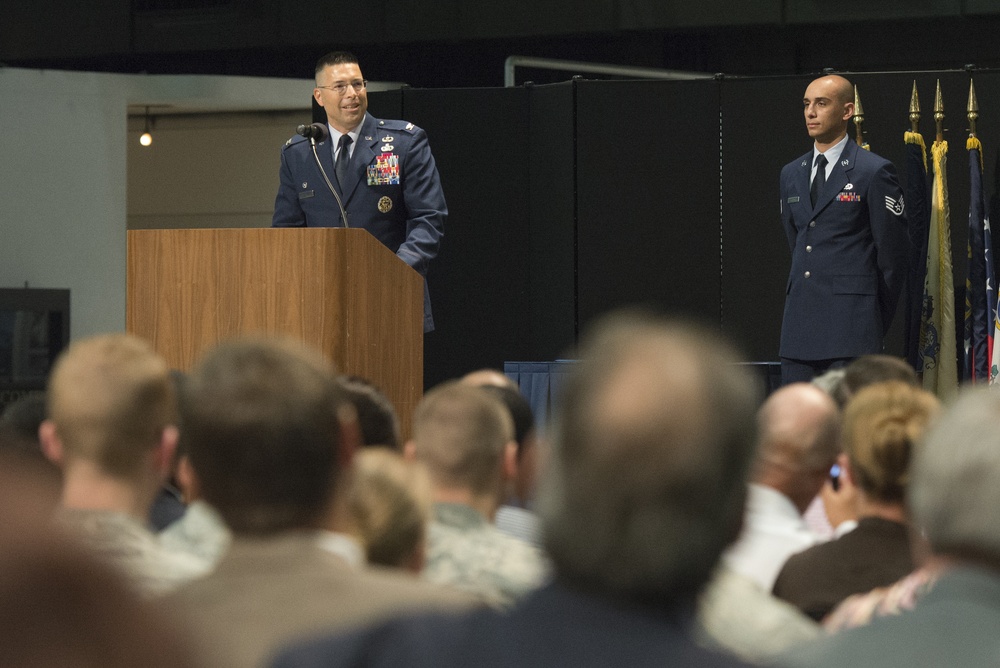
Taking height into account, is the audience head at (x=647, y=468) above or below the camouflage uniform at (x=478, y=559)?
above

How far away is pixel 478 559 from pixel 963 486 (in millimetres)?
770

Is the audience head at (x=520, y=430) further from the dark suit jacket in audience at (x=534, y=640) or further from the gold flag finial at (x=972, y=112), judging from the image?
the gold flag finial at (x=972, y=112)

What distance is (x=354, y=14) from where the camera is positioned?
8602 mm

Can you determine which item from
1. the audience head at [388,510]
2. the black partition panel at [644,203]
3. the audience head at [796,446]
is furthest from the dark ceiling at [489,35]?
the audience head at [388,510]

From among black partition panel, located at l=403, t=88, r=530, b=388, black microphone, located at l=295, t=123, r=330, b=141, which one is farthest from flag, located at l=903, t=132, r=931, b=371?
Answer: black microphone, located at l=295, t=123, r=330, b=141

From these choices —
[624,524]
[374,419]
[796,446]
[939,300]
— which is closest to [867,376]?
[796,446]

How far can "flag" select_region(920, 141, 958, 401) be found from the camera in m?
5.73

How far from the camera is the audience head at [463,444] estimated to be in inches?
78.4

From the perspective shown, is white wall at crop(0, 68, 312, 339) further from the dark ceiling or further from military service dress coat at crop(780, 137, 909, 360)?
military service dress coat at crop(780, 137, 909, 360)

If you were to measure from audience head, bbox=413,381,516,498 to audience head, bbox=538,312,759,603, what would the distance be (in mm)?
1013

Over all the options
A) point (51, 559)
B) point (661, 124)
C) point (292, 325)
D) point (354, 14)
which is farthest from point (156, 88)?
point (51, 559)

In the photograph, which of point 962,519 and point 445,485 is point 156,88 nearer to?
point 445,485

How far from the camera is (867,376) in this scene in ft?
9.48

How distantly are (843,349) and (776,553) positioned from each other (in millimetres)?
3110
